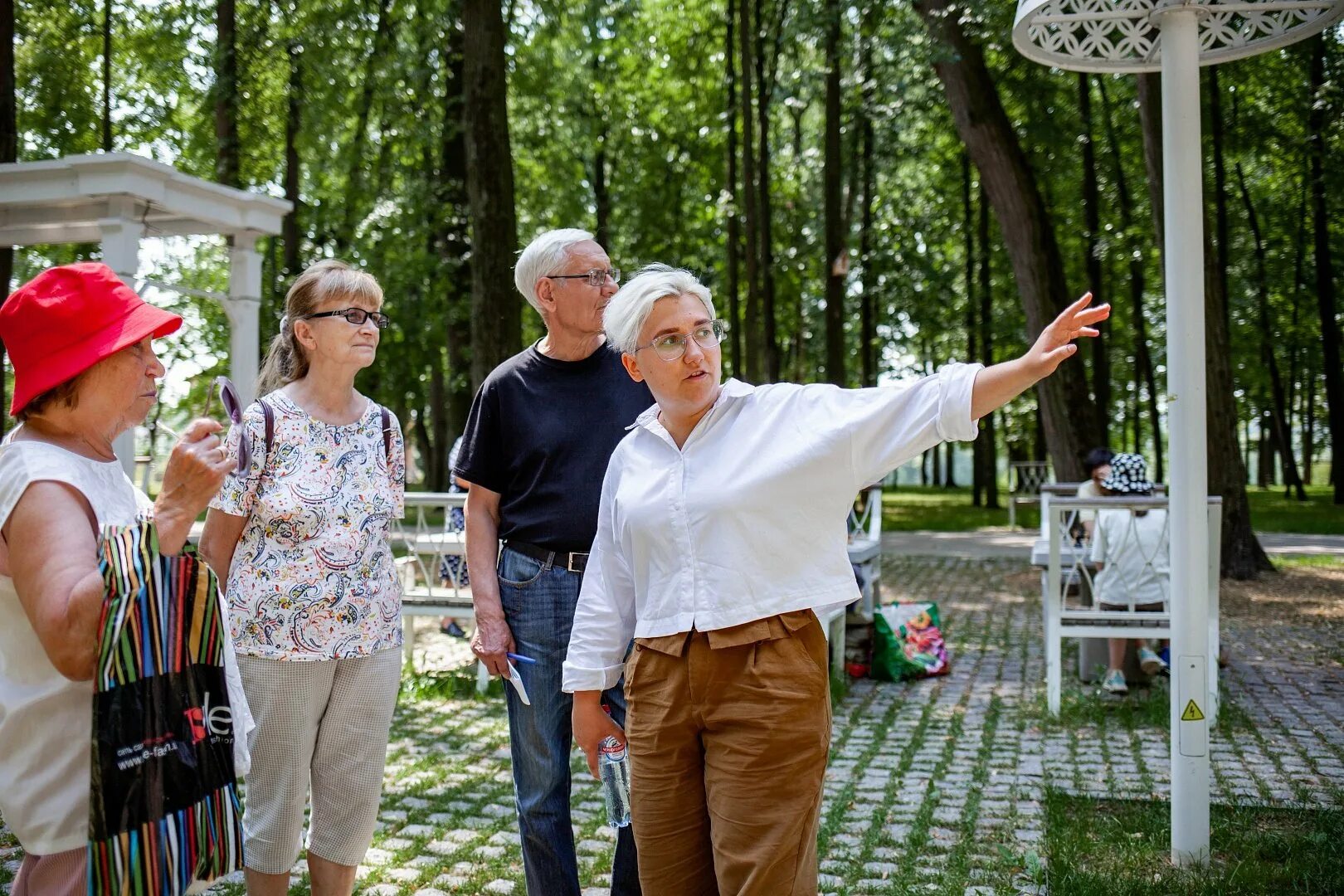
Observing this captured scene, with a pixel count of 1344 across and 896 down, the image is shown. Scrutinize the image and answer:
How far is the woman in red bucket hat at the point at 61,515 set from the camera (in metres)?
2.14

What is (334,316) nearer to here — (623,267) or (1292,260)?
(623,267)

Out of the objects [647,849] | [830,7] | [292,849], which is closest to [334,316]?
[292,849]

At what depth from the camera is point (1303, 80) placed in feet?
73.9

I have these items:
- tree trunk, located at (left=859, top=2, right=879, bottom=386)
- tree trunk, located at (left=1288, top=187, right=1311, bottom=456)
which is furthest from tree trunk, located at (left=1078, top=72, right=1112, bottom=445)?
tree trunk, located at (left=1288, top=187, right=1311, bottom=456)

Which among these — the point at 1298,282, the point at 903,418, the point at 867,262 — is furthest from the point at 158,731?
the point at 1298,282

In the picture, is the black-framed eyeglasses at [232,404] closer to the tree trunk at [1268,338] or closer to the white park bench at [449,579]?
the white park bench at [449,579]

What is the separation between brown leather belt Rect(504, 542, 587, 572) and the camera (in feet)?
11.3

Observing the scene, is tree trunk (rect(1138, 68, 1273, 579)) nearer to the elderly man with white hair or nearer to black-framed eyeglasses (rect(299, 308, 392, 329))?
the elderly man with white hair

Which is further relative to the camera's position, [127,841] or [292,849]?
[292,849]

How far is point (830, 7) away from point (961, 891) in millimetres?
10445

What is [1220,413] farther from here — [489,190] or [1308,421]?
[1308,421]

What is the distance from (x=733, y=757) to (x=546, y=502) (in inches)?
44.1

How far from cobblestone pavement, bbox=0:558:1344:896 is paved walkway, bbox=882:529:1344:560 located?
824cm

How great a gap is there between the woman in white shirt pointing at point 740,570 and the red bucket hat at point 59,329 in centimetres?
109
